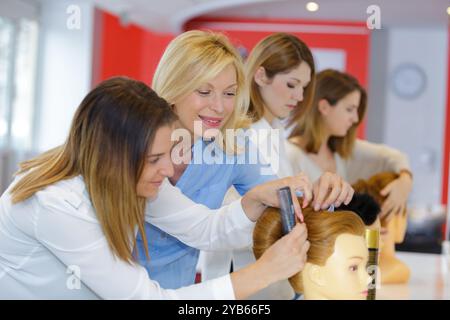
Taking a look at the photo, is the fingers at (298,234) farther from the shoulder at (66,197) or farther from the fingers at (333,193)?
the shoulder at (66,197)

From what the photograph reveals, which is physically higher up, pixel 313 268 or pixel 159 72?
pixel 159 72

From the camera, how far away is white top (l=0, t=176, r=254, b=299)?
33.6 inches

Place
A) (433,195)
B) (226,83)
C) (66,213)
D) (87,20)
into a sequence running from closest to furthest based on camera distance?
(66,213) → (226,83) → (87,20) → (433,195)

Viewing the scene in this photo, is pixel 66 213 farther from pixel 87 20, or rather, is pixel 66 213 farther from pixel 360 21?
pixel 360 21

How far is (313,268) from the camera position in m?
1.00

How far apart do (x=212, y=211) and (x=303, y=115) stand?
267mm

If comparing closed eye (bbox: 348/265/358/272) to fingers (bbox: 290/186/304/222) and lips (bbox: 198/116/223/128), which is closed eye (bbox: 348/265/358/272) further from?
lips (bbox: 198/116/223/128)

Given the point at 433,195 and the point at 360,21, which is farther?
the point at 433,195

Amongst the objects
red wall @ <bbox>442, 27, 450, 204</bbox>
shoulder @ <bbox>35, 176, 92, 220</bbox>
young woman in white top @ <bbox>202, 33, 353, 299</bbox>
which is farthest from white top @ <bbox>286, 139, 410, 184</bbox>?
red wall @ <bbox>442, 27, 450, 204</bbox>

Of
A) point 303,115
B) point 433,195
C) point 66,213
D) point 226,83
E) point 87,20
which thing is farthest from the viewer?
point 433,195

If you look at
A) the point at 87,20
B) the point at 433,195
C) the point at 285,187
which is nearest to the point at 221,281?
the point at 285,187

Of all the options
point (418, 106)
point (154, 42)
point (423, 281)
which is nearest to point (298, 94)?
point (154, 42)

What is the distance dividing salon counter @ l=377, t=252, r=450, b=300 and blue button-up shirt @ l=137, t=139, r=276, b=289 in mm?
328
